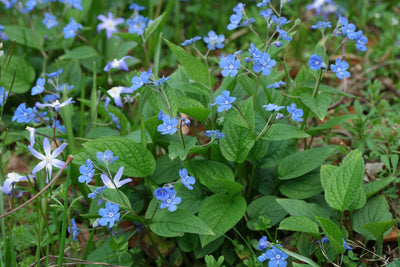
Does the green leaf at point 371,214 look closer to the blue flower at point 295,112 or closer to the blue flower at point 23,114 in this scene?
the blue flower at point 295,112

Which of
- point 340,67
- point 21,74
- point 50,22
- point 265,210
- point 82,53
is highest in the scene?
point 340,67

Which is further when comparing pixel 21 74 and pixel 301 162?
pixel 21 74

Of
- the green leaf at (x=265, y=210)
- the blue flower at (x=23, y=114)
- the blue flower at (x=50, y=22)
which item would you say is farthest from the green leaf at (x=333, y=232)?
the blue flower at (x=50, y=22)

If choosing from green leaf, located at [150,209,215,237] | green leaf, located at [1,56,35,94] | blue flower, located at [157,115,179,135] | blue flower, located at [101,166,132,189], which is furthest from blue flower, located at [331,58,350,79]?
green leaf, located at [1,56,35,94]

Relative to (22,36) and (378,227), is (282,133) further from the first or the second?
(22,36)

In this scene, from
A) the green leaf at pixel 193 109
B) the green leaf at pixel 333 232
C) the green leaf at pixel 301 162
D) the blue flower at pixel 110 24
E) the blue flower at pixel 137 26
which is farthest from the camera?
the blue flower at pixel 110 24

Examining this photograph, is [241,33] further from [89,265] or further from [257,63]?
[89,265]

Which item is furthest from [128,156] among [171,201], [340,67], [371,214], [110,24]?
[110,24]
